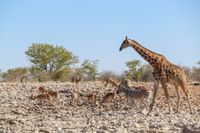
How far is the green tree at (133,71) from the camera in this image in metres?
38.9

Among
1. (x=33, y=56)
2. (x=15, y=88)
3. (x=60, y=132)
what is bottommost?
(x=60, y=132)

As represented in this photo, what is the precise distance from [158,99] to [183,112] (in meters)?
2.59

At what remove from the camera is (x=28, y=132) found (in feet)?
41.4

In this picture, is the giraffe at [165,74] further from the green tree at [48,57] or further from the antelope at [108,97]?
the green tree at [48,57]

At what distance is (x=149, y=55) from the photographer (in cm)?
1595

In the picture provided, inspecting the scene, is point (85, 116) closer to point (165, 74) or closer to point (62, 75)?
point (165, 74)

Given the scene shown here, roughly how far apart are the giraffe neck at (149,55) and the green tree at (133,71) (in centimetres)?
2144

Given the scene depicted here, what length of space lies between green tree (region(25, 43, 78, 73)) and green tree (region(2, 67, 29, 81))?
0.94m

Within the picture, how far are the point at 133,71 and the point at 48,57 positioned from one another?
6122 millimetres

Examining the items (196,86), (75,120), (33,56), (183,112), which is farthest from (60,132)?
(33,56)

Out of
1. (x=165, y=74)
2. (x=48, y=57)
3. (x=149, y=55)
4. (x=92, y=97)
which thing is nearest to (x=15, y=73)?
(x=48, y=57)

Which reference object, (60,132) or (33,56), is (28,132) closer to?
(60,132)

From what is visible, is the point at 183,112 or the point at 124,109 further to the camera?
the point at 124,109

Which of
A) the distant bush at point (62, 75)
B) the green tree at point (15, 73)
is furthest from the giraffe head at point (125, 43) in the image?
the green tree at point (15, 73)
